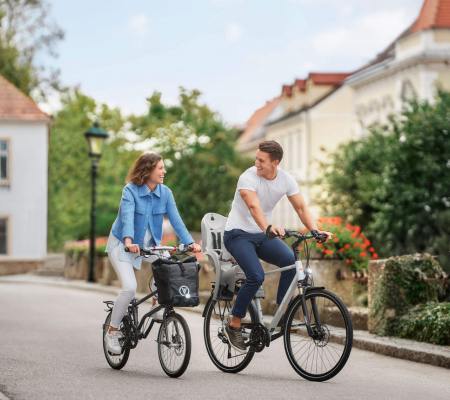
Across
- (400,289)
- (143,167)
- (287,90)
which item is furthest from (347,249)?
(287,90)

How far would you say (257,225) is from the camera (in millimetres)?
10703

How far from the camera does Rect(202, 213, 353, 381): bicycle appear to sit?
→ 395 inches

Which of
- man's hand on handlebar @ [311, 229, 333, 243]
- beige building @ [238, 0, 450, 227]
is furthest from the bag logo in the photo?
beige building @ [238, 0, 450, 227]

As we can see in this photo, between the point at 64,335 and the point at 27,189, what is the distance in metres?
33.5

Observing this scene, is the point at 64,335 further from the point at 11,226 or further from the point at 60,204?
the point at 60,204

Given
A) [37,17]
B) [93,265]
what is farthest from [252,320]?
[37,17]

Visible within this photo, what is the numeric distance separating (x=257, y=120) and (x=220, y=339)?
74.1 m

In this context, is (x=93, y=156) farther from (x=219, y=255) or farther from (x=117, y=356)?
(x=117, y=356)

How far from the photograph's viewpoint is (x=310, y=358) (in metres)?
10.3

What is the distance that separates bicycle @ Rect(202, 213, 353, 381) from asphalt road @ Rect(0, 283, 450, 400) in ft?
0.55

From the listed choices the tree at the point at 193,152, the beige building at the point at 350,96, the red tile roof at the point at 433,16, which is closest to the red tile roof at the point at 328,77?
the beige building at the point at 350,96

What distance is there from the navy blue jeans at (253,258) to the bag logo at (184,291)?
52 centimetres

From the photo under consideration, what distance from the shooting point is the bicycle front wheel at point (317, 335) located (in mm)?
9984

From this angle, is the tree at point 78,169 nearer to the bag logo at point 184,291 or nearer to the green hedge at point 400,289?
the green hedge at point 400,289
